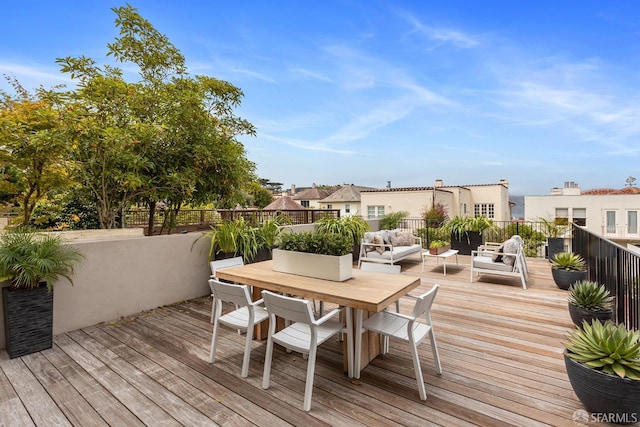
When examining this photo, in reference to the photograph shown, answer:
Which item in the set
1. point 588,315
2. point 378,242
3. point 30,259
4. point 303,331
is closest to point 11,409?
point 30,259

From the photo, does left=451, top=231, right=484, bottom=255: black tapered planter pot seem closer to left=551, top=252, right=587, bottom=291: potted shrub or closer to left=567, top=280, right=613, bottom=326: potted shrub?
left=551, top=252, right=587, bottom=291: potted shrub

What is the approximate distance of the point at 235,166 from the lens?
532 centimetres

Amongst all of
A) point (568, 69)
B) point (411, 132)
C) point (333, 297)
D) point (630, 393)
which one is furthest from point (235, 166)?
point (411, 132)

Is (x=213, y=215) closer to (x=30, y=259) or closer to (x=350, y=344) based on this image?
(x=30, y=259)

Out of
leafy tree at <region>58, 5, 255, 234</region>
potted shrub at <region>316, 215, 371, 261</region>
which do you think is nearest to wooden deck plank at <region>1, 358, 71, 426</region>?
leafy tree at <region>58, 5, 255, 234</region>

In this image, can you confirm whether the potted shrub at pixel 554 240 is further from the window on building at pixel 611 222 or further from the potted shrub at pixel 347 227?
the window on building at pixel 611 222

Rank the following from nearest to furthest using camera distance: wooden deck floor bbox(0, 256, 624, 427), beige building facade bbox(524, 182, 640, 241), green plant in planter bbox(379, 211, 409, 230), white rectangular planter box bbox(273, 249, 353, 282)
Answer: wooden deck floor bbox(0, 256, 624, 427) < white rectangular planter box bbox(273, 249, 353, 282) < green plant in planter bbox(379, 211, 409, 230) < beige building facade bbox(524, 182, 640, 241)

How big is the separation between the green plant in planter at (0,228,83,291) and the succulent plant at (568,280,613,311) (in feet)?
17.4

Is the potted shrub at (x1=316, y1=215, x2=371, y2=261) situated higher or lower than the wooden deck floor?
higher

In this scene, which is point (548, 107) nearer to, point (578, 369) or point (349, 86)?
point (349, 86)

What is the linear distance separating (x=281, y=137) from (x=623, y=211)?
830 inches

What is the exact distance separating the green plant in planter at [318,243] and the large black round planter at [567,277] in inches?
157

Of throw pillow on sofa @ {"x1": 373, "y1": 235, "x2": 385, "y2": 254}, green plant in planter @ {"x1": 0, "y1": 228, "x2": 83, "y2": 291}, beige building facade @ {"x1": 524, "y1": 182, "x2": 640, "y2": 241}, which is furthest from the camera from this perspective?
beige building facade @ {"x1": 524, "y1": 182, "x2": 640, "y2": 241}

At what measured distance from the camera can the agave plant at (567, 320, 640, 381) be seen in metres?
1.75
